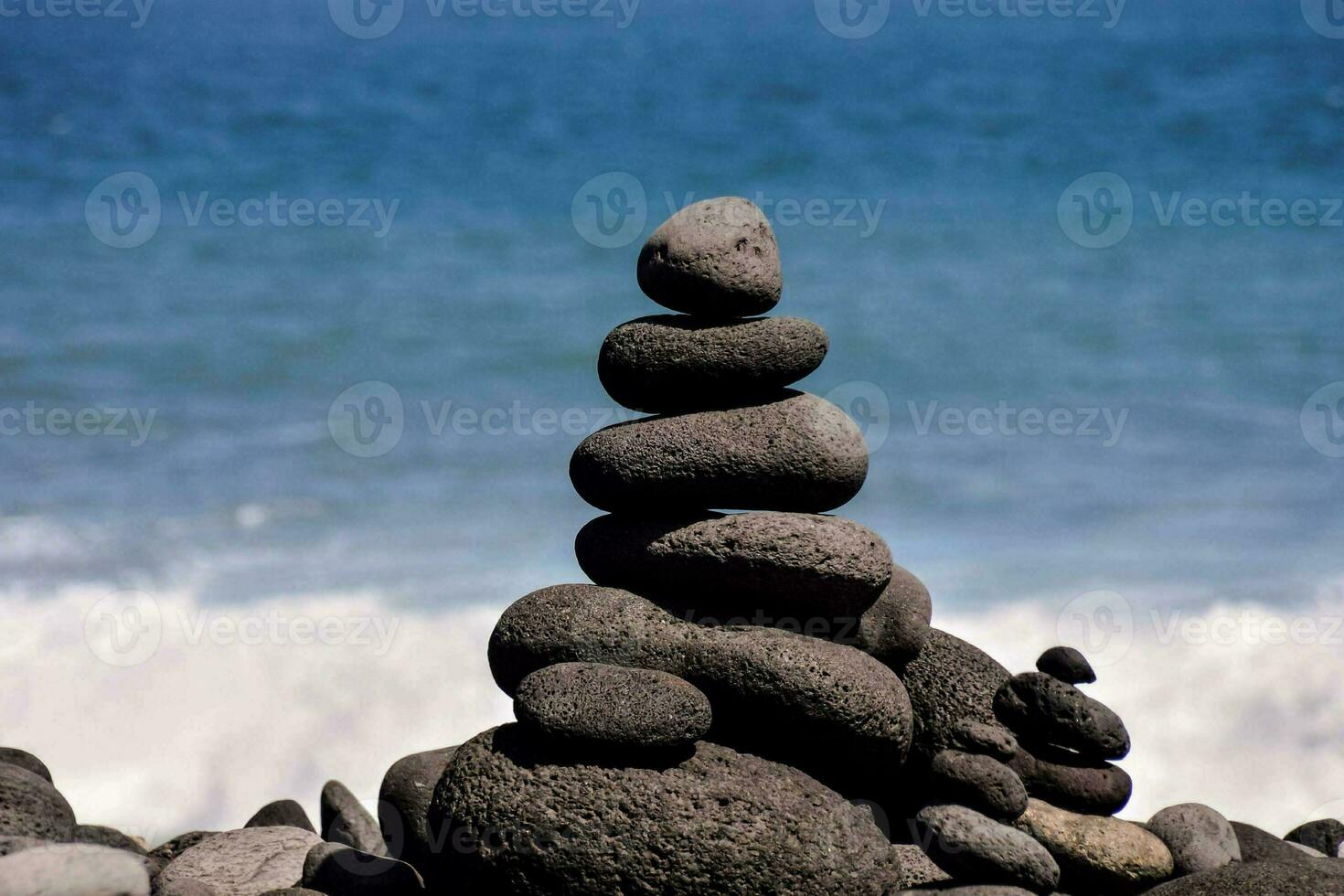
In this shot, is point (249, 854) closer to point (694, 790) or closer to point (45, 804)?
point (45, 804)

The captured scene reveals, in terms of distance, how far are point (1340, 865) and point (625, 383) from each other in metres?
7.34

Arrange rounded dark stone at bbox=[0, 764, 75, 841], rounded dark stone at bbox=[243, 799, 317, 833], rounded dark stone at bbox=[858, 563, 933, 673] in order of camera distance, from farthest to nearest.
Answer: rounded dark stone at bbox=[243, 799, 317, 833] → rounded dark stone at bbox=[858, 563, 933, 673] → rounded dark stone at bbox=[0, 764, 75, 841]

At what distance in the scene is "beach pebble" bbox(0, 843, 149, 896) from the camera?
8.86 meters

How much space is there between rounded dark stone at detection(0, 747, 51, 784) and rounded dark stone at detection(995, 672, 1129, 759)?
364 inches

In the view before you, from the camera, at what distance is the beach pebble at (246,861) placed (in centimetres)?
1174

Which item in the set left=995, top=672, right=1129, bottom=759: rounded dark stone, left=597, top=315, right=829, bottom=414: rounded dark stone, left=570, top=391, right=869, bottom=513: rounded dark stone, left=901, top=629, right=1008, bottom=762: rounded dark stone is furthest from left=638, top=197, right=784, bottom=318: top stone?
left=995, top=672, right=1129, bottom=759: rounded dark stone

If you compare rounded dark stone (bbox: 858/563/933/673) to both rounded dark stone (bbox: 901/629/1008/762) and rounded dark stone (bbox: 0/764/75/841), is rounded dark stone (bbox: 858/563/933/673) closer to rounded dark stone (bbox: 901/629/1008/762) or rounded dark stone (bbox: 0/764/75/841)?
rounded dark stone (bbox: 901/629/1008/762)

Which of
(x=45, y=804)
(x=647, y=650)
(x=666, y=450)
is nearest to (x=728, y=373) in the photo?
(x=666, y=450)

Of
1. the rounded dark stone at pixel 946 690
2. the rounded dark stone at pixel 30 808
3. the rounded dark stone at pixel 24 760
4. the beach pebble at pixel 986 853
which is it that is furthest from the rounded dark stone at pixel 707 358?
the rounded dark stone at pixel 24 760

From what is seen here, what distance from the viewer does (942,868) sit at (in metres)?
10.8

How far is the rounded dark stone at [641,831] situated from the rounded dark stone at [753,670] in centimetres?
63

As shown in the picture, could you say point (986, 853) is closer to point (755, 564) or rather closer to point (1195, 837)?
point (755, 564)

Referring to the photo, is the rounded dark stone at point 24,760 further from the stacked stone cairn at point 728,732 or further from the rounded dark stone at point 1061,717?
the rounded dark stone at point 1061,717

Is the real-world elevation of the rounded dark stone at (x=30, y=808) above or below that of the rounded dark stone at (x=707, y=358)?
below
